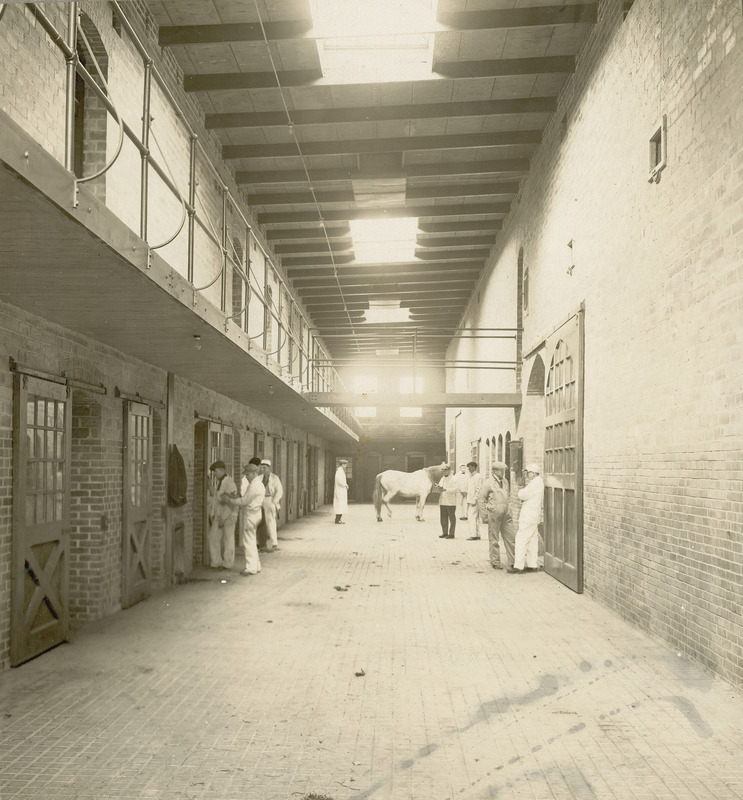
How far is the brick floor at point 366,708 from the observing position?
4.01 meters

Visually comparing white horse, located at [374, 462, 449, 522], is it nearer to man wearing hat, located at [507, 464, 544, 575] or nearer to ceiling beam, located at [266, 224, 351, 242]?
ceiling beam, located at [266, 224, 351, 242]

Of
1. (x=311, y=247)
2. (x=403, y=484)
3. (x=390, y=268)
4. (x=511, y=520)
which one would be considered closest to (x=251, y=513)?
(x=511, y=520)

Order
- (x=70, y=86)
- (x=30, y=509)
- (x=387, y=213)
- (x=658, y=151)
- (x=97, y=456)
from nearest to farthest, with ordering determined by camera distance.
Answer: (x=70, y=86) < (x=30, y=509) < (x=658, y=151) < (x=97, y=456) < (x=387, y=213)

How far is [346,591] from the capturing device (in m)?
10.0

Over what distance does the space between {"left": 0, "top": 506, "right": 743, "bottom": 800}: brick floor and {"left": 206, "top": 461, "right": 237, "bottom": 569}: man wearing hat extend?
9.66 feet

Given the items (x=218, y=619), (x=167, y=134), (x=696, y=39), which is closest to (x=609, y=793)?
(x=218, y=619)

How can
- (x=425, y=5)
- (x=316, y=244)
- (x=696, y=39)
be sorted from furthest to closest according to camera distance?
1. (x=316, y=244)
2. (x=425, y=5)
3. (x=696, y=39)

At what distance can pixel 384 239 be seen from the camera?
57.2 ft

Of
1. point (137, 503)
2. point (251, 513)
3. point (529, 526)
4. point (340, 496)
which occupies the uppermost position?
point (137, 503)

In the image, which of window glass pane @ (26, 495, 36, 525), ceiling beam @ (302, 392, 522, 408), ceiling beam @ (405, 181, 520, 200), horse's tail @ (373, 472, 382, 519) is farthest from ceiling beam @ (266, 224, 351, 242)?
window glass pane @ (26, 495, 36, 525)

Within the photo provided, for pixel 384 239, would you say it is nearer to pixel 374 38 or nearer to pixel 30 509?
pixel 374 38

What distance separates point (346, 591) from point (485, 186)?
8.64 metres

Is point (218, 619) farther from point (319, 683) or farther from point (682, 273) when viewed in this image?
point (682, 273)

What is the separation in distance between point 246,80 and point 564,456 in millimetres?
6840
